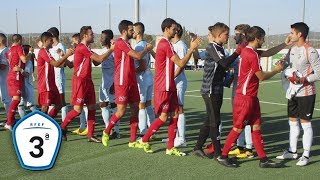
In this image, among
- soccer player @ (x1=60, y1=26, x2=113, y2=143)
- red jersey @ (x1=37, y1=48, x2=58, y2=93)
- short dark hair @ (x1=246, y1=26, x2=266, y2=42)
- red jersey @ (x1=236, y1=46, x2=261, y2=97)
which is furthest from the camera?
red jersey @ (x1=37, y1=48, x2=58, y2=93)

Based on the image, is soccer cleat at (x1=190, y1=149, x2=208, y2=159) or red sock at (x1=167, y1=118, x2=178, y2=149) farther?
red sock at (x1=167, y1=118, x2=178, y2=149)

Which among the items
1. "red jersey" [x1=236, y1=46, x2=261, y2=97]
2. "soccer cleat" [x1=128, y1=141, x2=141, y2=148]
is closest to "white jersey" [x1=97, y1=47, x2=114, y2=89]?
"soccer cleat" [x1=128, y1=141, x2=141, y2=148]

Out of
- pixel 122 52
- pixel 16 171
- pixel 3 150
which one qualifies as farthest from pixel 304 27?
pixel 3 150

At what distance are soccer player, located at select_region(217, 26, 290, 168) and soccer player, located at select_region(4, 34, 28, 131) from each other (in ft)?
15.4

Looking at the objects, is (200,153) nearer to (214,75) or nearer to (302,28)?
(214,75)

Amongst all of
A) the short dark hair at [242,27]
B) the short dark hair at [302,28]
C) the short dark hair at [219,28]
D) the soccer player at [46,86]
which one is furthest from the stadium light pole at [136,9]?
the short dark hair at [302,28]

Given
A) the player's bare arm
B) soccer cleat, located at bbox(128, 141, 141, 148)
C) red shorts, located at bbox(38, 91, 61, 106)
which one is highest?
the player's bare arm

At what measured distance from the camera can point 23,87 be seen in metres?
9.34

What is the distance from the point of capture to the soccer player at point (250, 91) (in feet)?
19.8

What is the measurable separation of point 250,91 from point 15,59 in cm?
521

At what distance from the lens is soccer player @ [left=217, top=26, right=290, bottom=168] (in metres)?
6.03

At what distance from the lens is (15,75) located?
898 cm

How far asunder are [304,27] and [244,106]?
59.9 inches

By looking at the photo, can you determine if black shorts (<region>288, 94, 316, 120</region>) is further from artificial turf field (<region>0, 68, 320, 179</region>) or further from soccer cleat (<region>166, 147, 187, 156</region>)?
soccer cleat (<region>166, 147, 187, 156</region>)
